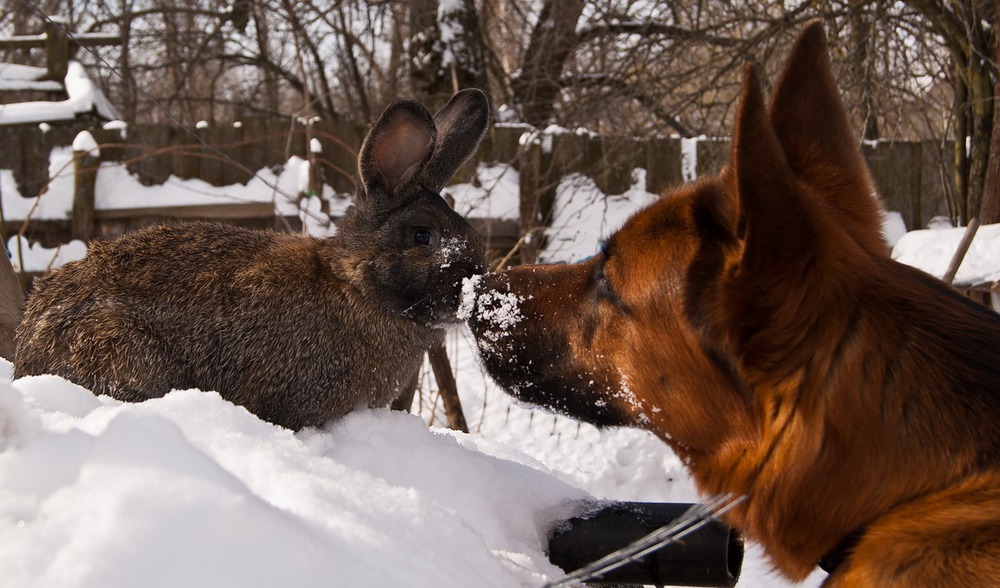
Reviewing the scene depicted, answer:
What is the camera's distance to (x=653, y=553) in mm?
2092

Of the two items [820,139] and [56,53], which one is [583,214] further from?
[56,53]

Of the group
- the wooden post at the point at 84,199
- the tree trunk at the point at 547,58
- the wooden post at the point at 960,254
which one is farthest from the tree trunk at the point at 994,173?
the wooden post at the point at 84,199

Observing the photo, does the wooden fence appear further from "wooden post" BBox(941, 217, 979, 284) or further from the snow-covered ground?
the snow-covered ground

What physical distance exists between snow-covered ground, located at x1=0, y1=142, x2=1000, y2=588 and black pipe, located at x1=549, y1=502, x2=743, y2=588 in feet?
0.26

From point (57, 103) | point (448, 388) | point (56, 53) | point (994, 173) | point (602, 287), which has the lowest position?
point (448, 388)

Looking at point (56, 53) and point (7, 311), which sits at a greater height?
point (56, 53)

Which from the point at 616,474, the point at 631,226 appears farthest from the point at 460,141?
the point at 616,474

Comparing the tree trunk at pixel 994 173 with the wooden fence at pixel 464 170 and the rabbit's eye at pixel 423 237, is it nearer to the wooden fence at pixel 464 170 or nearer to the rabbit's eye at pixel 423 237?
the wooden fence at pixel 464 170

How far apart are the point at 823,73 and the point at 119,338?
2171 millimetres

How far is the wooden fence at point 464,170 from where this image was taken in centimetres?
916

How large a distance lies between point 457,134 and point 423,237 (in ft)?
1.56

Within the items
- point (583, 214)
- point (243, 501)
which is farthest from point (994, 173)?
point (243, 501)

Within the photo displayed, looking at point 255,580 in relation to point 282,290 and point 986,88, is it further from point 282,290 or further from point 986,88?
point 986,88

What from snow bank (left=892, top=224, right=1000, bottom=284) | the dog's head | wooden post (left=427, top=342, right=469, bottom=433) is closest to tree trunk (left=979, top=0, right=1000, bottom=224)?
snow bank (left=892, top=224, right=1000, bottom=284)
